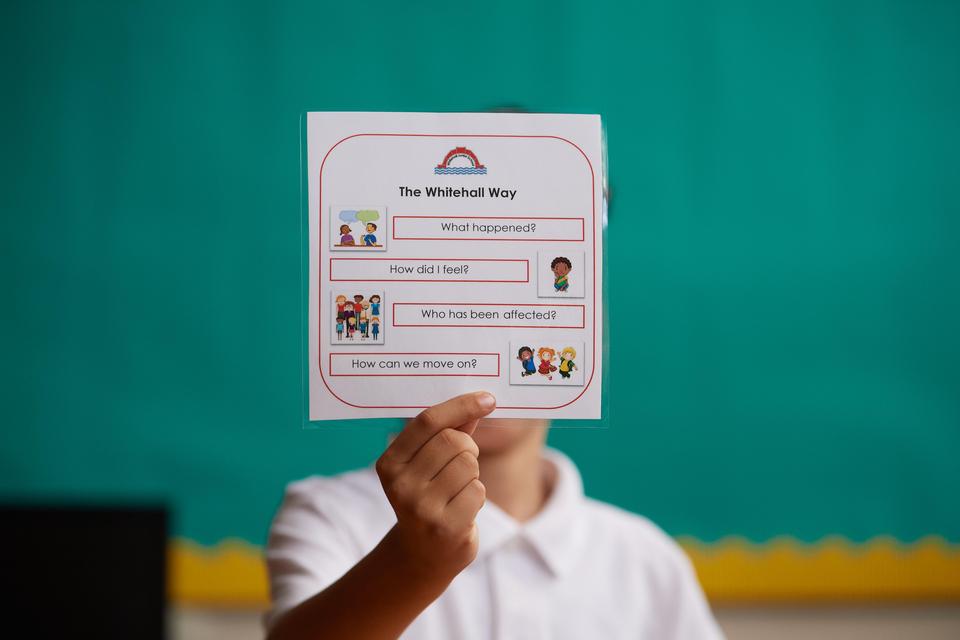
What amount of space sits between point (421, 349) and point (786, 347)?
1.00 m

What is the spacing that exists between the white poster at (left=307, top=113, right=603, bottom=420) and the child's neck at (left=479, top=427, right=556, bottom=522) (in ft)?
0.98

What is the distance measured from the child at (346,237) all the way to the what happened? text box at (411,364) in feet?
0.29

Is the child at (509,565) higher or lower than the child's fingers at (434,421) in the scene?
lower

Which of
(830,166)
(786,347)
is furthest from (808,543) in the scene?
(830,166)

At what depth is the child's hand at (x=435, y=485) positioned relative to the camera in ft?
1.99

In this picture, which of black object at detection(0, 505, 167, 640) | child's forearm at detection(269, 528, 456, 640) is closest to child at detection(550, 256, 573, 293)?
child's forearm at detection(269, 528, 456, 640)

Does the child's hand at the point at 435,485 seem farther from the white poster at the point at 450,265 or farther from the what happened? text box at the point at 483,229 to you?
the what happened? text box at the point at 483,229

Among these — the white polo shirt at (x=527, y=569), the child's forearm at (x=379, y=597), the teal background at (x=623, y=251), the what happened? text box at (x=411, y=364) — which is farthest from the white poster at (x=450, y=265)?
the teal background at (x=623, y=251)

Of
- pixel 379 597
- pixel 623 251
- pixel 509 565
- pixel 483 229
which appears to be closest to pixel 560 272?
pixel 483 229

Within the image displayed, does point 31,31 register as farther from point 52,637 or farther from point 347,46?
point 52,637

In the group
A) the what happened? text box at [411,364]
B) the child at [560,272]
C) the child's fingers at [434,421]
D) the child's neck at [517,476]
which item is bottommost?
the child's neck at [517,476]

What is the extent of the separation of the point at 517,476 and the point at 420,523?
14.6 inches

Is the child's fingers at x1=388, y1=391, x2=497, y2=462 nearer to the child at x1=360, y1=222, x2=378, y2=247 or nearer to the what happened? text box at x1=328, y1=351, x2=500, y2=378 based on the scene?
the what happened? text box at x1=328, y1=351, x2=500, y2=378

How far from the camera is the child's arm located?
609 millimetres
